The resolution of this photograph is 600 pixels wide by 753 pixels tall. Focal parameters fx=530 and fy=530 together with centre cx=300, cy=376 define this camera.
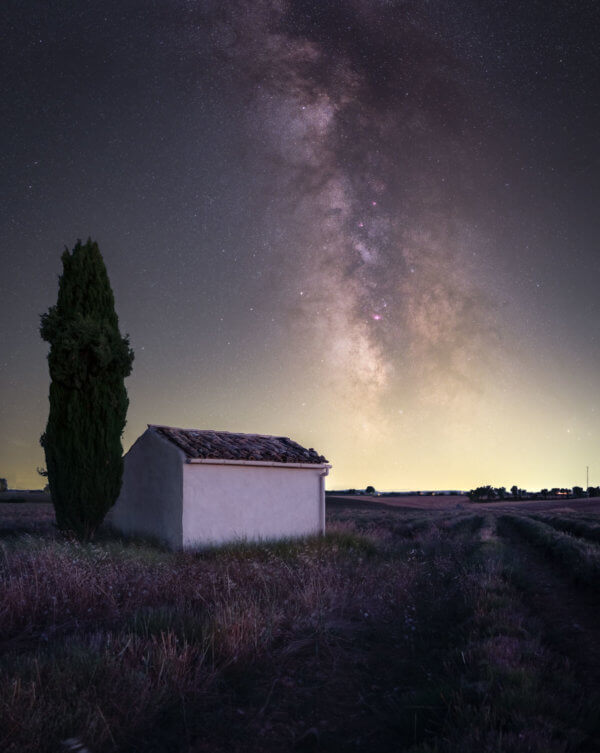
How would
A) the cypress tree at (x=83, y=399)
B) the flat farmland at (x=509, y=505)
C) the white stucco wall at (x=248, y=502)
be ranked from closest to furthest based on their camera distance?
the white stucco wall at (x=248, y=502) < the cypress tree at (x=83, y=399) < the flat farmland at (x=509, y=505)

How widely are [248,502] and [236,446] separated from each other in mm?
2120

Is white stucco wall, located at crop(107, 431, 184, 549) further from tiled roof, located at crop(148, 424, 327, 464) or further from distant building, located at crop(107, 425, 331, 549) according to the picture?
tiled roof, located at crop(148, 424, 327, 464)

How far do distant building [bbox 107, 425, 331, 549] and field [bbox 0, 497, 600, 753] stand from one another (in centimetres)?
488

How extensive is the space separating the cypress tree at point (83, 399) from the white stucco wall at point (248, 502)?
3198 mm

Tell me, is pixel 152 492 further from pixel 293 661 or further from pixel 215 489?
pixel 293 661

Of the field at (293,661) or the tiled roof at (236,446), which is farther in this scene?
the tiled roof at (236,446)

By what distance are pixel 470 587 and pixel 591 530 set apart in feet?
47.3

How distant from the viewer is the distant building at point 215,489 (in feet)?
52.4

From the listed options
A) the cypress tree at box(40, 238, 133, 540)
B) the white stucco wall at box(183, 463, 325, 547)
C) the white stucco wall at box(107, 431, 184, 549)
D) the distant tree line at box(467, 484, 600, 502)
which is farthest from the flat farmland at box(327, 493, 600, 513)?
the cypress tree at box(40, 238, 133, 540)

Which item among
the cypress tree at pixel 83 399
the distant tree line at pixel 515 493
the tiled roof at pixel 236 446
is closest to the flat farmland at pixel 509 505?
the distant tree line at pixel 515 493

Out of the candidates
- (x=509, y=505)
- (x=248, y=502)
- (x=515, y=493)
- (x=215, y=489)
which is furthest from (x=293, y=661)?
(x=515, y=493)

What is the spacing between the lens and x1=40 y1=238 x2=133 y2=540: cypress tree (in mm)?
16594

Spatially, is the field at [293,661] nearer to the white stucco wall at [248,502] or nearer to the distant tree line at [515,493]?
the white stucco wall at [248,502]

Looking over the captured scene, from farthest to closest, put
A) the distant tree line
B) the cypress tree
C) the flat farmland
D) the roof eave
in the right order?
the distant tree line, the flat farmland, the cypress tree, the roof eave
